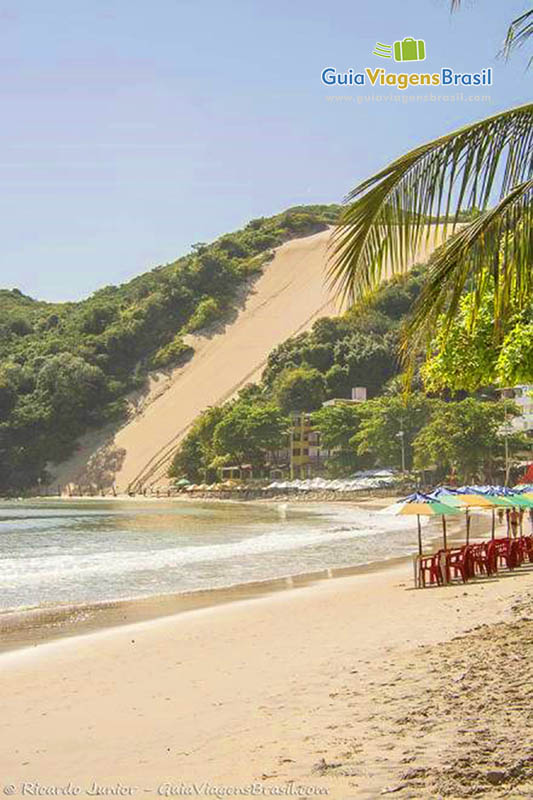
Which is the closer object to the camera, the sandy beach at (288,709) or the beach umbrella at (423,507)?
the sandy beach at (288,709)

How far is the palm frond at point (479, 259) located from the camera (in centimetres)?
507

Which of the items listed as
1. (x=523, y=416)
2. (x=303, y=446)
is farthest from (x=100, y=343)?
(x=523, y=416)

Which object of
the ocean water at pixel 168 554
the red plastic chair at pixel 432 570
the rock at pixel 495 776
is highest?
the rock at pixel 495 776

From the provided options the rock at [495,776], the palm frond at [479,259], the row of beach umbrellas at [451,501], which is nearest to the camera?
the rock at [495,776]

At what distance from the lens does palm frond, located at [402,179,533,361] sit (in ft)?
16.6

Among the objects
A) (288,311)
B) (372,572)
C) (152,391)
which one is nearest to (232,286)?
(288,311)

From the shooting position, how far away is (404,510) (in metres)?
17.1

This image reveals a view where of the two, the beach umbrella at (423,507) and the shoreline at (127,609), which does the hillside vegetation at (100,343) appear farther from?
the beach umbrella at (423,507)

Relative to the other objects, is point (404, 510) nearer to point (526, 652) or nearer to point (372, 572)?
point (372, 572)

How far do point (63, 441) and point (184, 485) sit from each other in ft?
108

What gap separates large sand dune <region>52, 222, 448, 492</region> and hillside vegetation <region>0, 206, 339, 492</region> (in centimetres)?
318

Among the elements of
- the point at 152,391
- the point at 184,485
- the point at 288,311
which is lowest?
the point at 184,485

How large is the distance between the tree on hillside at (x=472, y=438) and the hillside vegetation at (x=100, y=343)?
73425 millimetres

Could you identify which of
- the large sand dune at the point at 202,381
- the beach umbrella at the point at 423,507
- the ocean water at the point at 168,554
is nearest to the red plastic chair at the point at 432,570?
the beach umbrella at the point at 423,507
